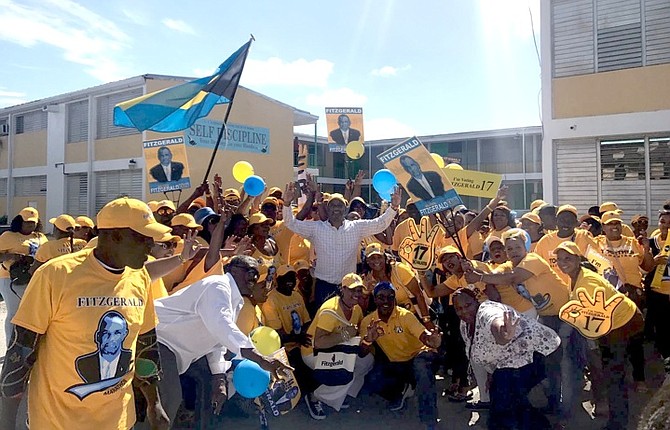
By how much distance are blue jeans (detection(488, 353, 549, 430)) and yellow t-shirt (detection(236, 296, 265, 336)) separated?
1910mm

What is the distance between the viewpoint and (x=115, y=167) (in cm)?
1841

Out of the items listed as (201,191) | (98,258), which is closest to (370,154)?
(201,191)

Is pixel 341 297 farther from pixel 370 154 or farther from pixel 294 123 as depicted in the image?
pixel 370 154

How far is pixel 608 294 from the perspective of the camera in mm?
4332

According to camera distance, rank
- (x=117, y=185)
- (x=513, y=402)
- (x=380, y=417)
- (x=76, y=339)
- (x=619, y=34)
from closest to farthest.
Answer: (x=76, y=339) < (x=513, y=402) < (x=380, y=417) < (x=619, y=34) < (x=117, y=185)

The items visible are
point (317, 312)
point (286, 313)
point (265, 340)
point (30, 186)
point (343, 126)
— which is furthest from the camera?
Result: point (30, 186)

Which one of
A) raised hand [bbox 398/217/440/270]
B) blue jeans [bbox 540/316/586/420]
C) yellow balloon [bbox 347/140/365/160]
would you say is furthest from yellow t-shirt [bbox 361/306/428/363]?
yellow balloon [bbox 347/140/365/160]

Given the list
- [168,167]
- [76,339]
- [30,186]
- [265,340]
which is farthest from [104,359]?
[30,186]

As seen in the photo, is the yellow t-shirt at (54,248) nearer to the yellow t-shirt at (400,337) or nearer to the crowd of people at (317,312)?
the crowd of people at (317,312)

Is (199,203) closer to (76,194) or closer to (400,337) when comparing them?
(400,337)

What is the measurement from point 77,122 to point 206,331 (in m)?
18.7

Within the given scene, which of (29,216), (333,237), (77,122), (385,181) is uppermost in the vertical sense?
(77,122)

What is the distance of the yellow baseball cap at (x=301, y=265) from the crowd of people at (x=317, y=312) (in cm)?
2

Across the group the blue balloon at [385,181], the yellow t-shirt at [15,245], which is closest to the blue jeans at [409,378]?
the blue balloon at [385,181]
